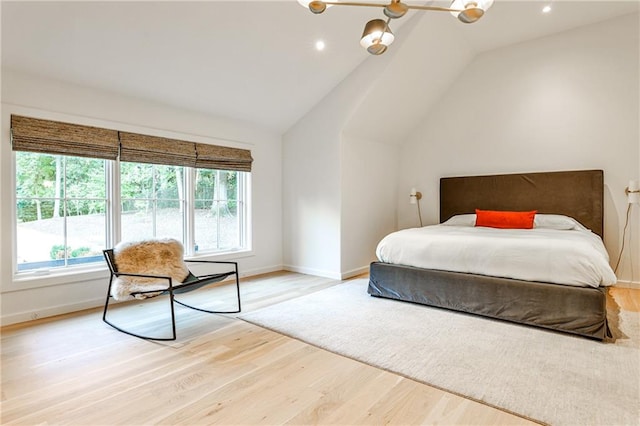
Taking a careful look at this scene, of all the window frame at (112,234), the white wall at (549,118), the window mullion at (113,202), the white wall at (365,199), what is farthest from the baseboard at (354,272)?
the window mullion at (113,202)

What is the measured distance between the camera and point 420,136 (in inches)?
222

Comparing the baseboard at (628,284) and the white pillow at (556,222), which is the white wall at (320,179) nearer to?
the white pillow at (556,222)

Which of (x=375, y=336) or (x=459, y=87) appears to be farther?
(x=459, y=87)

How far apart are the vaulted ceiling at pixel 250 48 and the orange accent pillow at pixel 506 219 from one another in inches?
74.0

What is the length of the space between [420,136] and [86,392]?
5.28 meters

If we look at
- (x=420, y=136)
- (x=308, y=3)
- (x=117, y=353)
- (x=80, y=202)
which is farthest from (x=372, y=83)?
(x=117, y=353)

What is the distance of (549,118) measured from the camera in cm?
456

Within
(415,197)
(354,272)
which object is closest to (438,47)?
(415,197)

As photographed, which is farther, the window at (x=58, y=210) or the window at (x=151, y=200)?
the window at (x=151, y=200)

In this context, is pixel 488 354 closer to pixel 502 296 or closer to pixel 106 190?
pixel 502 296

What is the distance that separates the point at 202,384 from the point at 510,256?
2558mm

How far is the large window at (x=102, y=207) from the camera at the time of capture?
3094 millimetres

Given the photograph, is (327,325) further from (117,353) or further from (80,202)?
(80,202)

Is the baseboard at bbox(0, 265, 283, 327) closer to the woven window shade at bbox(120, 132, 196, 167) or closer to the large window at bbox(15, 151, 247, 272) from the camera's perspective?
the large window at bbox(15, 151, 247, 272)
